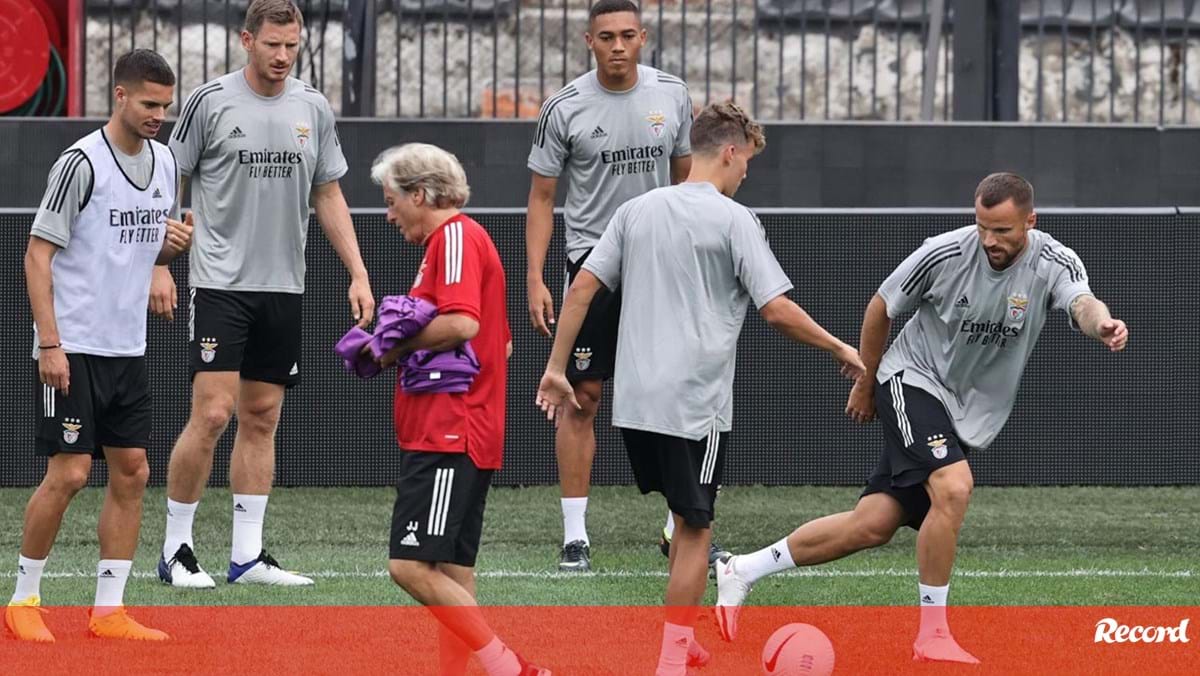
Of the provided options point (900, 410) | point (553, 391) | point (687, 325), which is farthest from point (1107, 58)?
point (553, 391)

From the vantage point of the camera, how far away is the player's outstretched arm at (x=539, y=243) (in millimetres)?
8414

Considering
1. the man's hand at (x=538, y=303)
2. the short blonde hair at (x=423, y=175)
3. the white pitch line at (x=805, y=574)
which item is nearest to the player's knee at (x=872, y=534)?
the white pitch line at (x=805, y=574)

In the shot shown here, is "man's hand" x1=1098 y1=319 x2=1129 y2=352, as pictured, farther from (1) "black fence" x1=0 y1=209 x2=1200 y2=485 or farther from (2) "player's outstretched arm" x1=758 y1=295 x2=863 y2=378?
(1) "black fence" x1=0 y1=209 x2=1200 y2=485

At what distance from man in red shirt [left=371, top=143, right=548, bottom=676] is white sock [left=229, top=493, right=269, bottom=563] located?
6.90 feet

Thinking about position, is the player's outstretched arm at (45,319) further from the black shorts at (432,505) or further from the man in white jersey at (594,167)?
the man in white jersey at (594,167)

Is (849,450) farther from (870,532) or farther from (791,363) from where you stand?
(870,532)

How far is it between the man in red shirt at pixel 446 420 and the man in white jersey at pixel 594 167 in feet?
7.61

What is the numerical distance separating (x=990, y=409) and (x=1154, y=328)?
4449 mm

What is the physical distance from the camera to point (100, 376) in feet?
22.4

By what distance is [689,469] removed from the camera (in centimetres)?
619

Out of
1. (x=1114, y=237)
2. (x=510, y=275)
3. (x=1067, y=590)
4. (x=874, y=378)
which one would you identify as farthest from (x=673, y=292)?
(x=1114, y=237)

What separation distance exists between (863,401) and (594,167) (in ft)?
6.29

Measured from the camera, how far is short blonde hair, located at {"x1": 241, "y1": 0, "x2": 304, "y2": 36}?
7840 millimetres

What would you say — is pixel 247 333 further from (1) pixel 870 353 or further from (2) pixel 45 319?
(1) pixel 870 353
